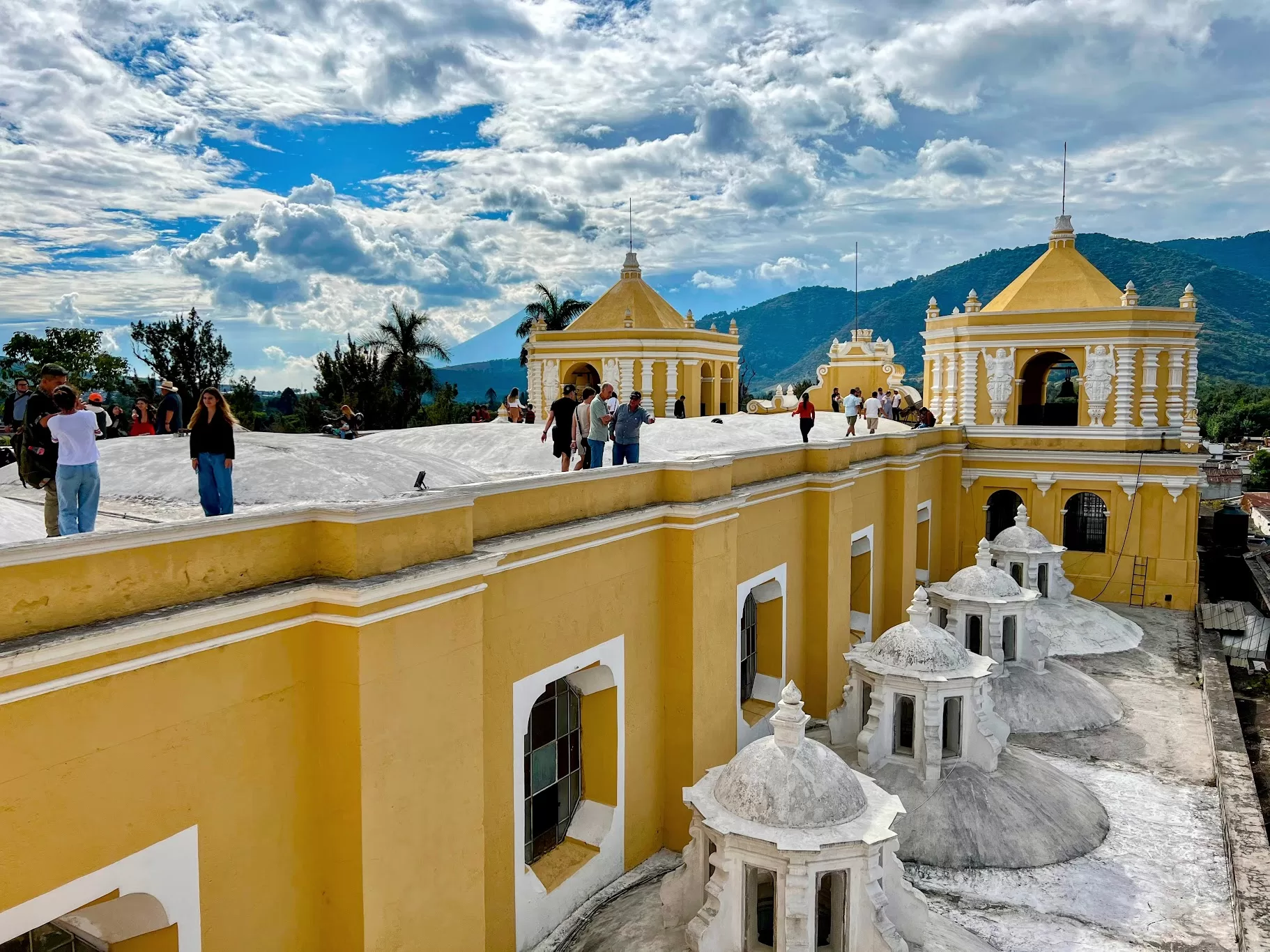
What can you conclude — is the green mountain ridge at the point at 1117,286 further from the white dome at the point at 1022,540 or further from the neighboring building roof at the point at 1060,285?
the white dome at the point at 1022,540

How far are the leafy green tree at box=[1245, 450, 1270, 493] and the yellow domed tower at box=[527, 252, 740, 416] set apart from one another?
156ft

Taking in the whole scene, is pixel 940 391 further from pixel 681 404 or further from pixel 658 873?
pixel 658 873

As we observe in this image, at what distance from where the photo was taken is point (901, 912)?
23.9 feet

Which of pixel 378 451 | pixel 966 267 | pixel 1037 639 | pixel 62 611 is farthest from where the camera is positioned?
pixel 966 267

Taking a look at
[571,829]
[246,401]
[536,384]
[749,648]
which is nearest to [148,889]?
[571,829]

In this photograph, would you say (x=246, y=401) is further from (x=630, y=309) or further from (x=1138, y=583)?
(x=1138, y=583)

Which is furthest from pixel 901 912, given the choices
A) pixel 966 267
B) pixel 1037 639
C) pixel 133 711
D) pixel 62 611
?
pixel 966 267

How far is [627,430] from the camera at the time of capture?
34.8 feet

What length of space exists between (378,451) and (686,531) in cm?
323

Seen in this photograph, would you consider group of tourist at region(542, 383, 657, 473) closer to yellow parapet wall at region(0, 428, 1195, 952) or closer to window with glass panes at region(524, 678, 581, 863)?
yellow parapet wall at region(0, 428, 1195, 952)

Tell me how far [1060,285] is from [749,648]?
15990 millimetres

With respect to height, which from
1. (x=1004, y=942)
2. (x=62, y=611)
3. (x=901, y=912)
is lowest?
(x=1004, y=942)

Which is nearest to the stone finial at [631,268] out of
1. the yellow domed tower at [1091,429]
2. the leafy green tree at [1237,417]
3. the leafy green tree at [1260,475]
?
the yellow domed tower at [1091,429]

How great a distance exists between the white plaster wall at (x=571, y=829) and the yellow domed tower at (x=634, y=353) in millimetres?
14962
